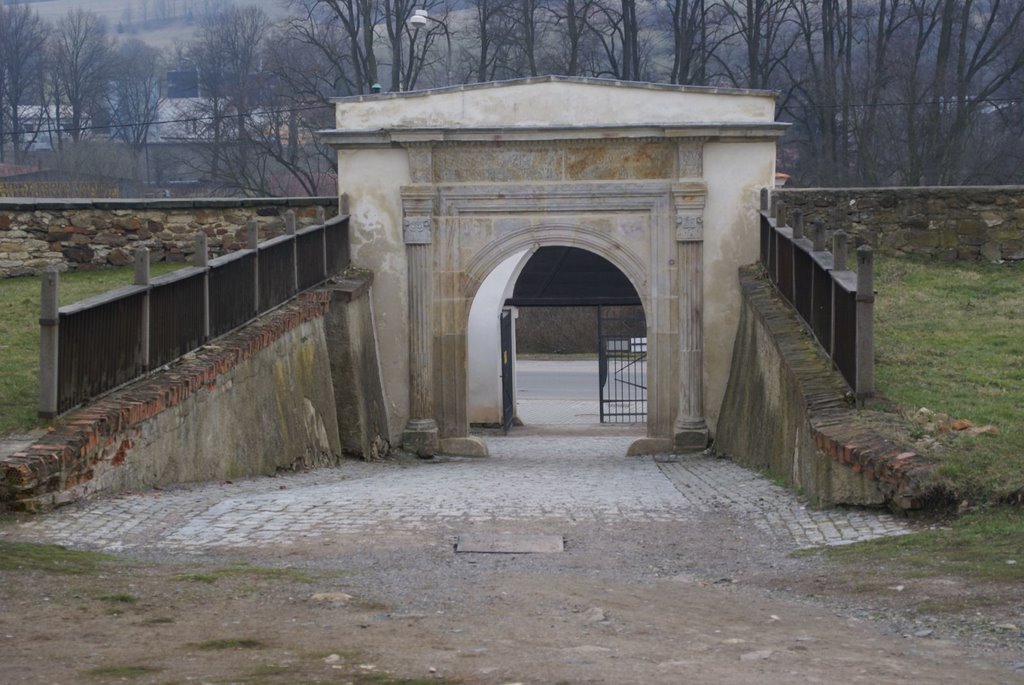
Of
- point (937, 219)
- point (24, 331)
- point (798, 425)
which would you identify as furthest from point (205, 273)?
point (937, 219)

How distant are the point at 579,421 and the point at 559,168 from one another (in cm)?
856

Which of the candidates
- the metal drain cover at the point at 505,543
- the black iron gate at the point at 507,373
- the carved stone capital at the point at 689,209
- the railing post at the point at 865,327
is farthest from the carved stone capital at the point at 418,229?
the metal drain cover at the point at 505,543

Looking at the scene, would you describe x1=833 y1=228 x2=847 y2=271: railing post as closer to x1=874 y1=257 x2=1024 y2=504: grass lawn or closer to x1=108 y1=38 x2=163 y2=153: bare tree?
x1=874 y1=257 x2=1024 y2=504: grass lawn

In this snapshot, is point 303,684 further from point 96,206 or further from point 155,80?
point 155,80

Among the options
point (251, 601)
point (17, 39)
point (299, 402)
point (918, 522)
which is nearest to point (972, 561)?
point (918, 522)

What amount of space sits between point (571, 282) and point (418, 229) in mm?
7394

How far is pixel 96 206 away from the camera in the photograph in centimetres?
1880

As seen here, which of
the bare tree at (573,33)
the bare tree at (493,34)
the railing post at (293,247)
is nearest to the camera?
the railing post at (293,247)

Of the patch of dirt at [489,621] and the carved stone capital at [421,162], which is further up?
the carved stone capital at [421,162]

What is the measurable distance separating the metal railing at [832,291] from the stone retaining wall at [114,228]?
6.88 m

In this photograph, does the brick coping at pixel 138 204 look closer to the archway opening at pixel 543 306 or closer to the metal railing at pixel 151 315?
the metal railing at pixel 151 315

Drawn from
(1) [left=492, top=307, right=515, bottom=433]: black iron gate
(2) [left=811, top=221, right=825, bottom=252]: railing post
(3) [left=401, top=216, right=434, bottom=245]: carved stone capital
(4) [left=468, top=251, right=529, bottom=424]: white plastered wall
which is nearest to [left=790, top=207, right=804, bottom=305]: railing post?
(2) [left=811, top=221, right=825, bottom=252]: railing post

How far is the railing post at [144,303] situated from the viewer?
34.0ft

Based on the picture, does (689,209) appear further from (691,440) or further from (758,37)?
(758,37)
